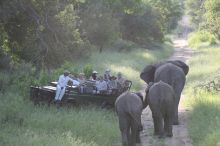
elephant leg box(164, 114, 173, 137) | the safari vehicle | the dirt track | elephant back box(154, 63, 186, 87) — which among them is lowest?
the dirt track

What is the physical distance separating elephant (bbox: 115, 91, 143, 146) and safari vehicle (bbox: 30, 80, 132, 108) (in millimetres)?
3497

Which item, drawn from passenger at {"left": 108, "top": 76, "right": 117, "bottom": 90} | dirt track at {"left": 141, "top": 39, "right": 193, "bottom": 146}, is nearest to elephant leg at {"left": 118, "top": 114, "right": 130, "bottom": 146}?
dirt track at {"left": 141, "top": 39, "right": 193, "bottom": 146}

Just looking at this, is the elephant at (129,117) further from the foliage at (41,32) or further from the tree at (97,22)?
the tree at (97,22)

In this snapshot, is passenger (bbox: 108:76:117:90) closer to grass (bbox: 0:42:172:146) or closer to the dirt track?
grass (bbox: 0:42:172:146)

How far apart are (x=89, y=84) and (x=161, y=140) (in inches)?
154

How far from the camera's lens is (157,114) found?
507 inches

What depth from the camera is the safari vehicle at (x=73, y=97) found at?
1507cm

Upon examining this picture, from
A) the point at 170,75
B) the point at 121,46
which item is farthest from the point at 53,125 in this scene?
the point at 121,46

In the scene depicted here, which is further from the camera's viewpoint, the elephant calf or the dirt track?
the elephant calf

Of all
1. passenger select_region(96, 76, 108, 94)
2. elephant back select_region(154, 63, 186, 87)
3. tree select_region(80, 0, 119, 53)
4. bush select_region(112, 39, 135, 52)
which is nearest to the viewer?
elephant back select_region(154, 63, 186, 87)

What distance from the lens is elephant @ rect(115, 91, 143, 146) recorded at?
37.7ft

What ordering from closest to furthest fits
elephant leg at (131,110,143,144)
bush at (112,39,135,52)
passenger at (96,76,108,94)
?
elephant leg at (131,110,143,144), passenger at (96,76,108,94), bush at (112,39,135,52)

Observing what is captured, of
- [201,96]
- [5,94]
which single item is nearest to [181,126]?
[201,96]

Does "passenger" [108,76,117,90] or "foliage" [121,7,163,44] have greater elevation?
"foliage" [121,7,163,44]
